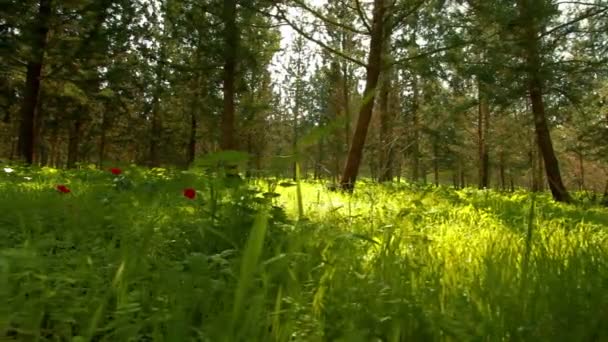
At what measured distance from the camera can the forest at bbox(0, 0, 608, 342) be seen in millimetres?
1414

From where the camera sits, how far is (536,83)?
11.8 metres

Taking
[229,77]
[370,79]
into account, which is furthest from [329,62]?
[370,79]

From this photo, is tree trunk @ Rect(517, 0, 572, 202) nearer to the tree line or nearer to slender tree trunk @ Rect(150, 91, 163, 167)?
the tree line

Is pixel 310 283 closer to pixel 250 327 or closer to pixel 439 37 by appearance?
Result: pixel 250 327

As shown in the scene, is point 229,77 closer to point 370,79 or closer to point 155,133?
point 370,79

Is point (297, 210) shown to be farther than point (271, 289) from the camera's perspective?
Yes

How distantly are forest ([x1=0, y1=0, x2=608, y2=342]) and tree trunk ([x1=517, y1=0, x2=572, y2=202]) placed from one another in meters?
0.06

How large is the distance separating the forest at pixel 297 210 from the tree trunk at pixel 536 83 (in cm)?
6

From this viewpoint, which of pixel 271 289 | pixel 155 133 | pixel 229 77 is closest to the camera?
pixel 271 289

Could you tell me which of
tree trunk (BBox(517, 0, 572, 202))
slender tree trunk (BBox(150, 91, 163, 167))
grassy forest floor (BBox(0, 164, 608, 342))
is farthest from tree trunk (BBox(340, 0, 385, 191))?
slender tree trunk (BBox(150, 91, 163, 167))

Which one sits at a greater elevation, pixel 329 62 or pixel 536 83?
pixel 329 62

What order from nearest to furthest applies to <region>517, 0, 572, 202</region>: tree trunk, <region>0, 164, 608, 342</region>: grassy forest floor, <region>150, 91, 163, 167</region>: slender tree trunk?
<region>0, 164, 608, 342</region>: grassy forest floor
<region>517, 0, 572, 202</region>: tree trunk
<region>150, 91, 163, 167</region>: slender tree trunk

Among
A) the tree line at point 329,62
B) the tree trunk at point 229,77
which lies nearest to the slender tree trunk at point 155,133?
the tree line at point 329,62

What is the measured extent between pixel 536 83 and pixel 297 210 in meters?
9.95
